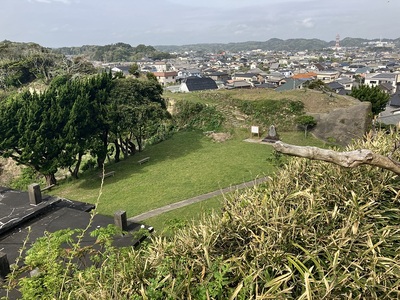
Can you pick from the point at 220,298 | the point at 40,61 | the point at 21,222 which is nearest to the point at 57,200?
the point at 21,222

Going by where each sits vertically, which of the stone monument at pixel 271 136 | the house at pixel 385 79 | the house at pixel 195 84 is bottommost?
the stone monument at pixel 271 136

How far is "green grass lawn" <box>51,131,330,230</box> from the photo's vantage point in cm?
1442

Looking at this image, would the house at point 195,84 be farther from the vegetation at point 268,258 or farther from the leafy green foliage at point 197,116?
the vegetation at point 268,258

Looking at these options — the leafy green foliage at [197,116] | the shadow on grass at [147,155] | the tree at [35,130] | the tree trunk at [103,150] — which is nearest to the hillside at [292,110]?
the leafy green foliage at [197,116]

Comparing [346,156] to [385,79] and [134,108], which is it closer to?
[134,108]

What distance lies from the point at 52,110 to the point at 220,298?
50.6ft

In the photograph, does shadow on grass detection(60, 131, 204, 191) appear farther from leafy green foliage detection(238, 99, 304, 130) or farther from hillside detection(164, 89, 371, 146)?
leafy green foliage detection(238, 99, 304, 130)

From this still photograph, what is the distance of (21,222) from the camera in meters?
9.34

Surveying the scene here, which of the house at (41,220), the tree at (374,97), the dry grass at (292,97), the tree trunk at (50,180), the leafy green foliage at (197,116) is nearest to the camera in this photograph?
the house at (41,220)

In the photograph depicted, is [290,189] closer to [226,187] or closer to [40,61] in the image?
[226,187]

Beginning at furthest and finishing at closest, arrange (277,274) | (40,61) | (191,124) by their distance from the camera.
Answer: (40,61) → (191,124) → (277,274)

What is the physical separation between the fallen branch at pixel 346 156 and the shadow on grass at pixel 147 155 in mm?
14425

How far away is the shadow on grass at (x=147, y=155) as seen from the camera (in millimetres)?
17844

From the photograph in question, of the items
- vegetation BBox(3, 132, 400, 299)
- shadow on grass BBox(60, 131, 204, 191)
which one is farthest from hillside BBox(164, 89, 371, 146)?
vegetation BBox(3, 132, 400, 299)
